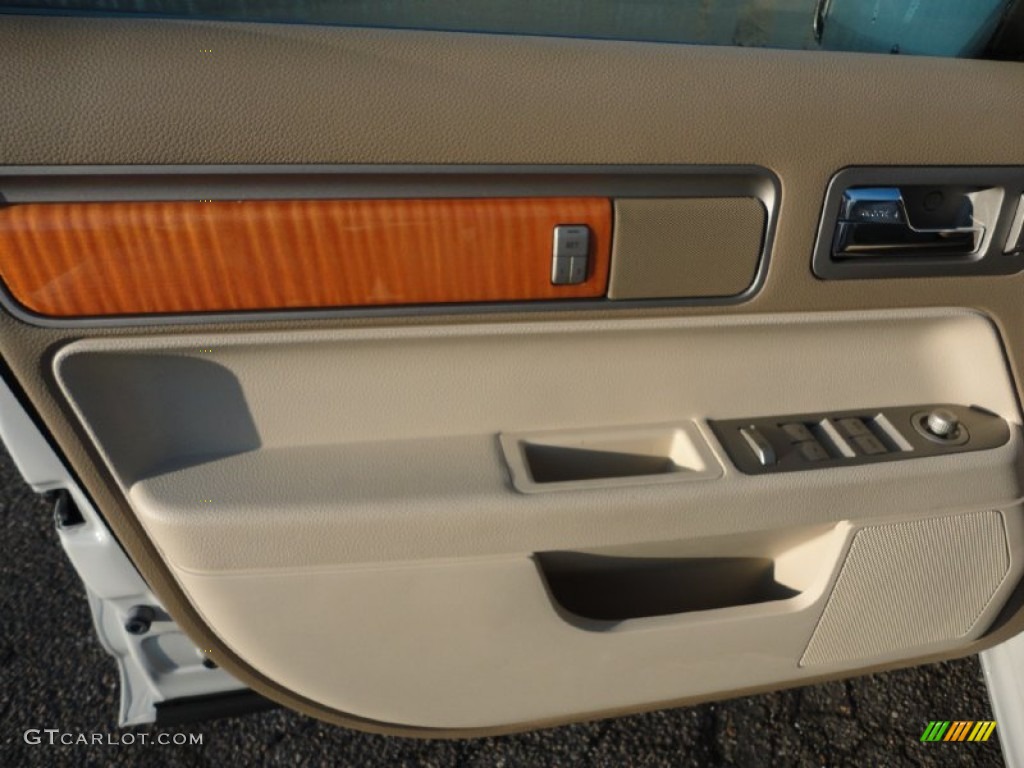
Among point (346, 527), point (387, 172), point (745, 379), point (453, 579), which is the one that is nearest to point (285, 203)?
point (387, 172)

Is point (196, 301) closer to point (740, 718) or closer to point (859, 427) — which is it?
point (859, 427)

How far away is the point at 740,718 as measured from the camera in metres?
1.49

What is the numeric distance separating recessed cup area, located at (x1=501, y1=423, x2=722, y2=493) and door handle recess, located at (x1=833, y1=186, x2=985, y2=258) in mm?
331

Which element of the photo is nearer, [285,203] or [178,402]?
[285,203]

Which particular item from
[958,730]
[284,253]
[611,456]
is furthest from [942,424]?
[284,253]

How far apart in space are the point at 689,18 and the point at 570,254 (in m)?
0.38

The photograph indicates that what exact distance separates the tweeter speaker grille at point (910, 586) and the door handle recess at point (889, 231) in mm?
403

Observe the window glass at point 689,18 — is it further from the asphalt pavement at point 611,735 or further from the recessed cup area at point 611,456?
the asphalt pavement at point 611,735

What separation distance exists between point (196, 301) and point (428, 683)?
65cm
